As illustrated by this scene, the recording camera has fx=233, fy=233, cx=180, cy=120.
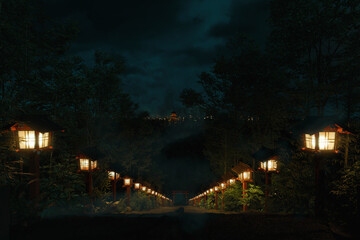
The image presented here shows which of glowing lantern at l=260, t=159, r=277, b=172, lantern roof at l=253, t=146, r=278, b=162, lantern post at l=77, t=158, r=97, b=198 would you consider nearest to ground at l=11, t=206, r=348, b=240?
glowing lantern at l=260, t=159, r=277, b=172

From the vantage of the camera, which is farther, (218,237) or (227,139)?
(227,139)

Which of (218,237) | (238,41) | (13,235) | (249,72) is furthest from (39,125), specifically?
(238,41)

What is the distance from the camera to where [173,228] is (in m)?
4.14

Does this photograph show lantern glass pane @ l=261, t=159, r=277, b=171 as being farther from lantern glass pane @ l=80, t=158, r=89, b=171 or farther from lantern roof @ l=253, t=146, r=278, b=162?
lantern glass pane @ l=80, t=158, r=89, b=171

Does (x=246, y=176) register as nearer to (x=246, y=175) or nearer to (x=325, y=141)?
(x=246, y=175)

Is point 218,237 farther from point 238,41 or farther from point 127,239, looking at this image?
point 238,41

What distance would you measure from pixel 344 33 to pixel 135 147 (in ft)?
69.2

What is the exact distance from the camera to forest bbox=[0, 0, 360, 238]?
8.30 meters

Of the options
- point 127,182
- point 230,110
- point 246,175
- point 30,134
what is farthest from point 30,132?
point 230,110

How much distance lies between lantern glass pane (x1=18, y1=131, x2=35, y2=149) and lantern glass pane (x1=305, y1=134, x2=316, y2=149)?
371 inches

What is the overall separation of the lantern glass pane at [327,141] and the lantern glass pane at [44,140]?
31.0ft

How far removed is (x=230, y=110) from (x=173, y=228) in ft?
63.8

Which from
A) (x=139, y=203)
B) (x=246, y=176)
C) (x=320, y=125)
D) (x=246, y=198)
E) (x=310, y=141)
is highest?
(x=320, y=125)

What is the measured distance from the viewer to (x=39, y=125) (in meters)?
8.09
